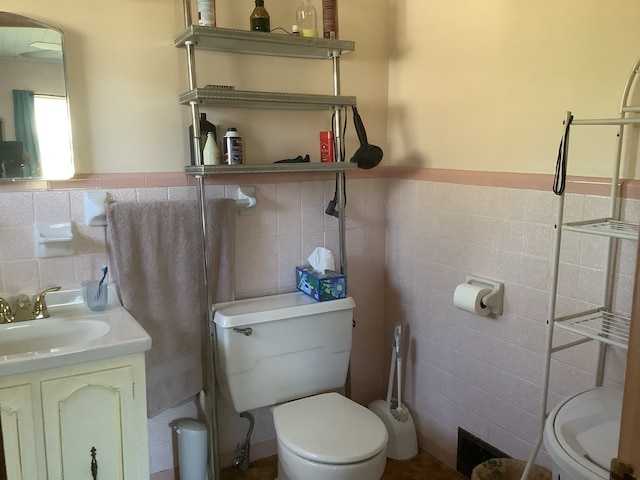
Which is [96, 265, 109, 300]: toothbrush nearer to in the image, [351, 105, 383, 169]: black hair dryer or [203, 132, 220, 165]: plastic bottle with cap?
[203, 132, 220, 165]: plastic bottle with cap

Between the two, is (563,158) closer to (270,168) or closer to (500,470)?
(270,168)

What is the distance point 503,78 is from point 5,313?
6.19ft

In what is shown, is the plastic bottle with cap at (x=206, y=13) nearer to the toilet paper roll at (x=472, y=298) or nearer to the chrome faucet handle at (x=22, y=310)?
the chrome faucet handle at (x=22, y=310)

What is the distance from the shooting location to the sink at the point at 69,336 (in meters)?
1.46

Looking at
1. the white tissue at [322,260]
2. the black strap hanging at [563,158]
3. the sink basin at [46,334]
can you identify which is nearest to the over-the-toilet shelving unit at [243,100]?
the white tissue at [322,260]

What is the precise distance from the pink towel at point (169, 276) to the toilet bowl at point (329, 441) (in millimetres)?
432

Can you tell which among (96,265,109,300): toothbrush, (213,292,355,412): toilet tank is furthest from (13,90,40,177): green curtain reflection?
(213,292,355,412): toilet tank

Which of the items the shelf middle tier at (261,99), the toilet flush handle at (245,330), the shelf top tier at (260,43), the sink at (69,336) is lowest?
the toilet flush handle at (245,330)

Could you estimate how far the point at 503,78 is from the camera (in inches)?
75.2

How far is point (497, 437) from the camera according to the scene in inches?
81.0

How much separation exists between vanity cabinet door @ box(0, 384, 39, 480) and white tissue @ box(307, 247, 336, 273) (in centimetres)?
116

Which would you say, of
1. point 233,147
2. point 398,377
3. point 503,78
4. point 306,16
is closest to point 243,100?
point 233,147

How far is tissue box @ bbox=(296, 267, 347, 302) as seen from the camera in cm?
216

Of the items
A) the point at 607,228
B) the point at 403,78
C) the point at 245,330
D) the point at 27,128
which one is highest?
the point at 403,78
